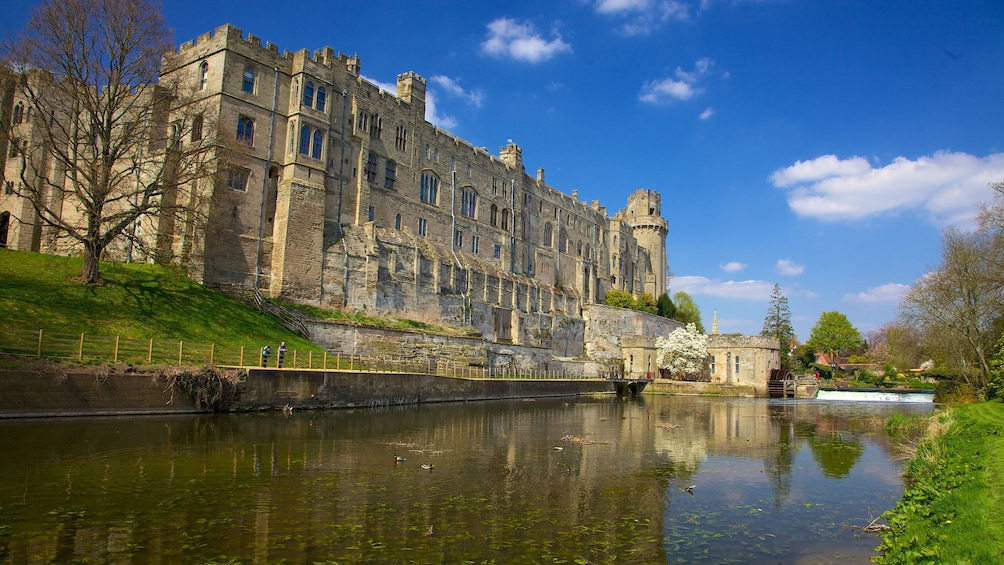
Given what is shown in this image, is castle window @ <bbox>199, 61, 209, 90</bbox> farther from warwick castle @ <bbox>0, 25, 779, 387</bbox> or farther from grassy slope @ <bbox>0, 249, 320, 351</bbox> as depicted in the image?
grassy slope @ <bbox>0, 249, 320, 351</bbox>

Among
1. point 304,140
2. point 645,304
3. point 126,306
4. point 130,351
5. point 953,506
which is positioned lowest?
point 953,506

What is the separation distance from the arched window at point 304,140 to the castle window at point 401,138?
9.70m

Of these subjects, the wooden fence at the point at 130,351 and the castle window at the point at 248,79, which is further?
the castle window at the point at 248,79

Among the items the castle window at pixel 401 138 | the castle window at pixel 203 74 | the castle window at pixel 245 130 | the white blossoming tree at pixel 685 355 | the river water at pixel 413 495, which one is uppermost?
the castle window at pixel 401 138

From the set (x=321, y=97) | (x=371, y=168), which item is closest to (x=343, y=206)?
(x=371, y=168)

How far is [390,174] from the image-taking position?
49938 millimetres

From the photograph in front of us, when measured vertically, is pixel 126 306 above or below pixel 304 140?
below

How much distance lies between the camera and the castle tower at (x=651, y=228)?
95.0 metres

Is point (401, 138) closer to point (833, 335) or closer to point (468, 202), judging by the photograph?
point (468, 202)

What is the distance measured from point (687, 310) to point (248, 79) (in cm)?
7529

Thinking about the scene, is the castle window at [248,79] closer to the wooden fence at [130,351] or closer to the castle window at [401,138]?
the castle window at [401,138]

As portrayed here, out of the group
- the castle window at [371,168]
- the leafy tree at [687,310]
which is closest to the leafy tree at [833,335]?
the leafy tree at [687,310]

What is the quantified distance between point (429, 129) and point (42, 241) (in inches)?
1134

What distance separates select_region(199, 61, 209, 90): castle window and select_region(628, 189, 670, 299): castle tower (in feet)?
221
